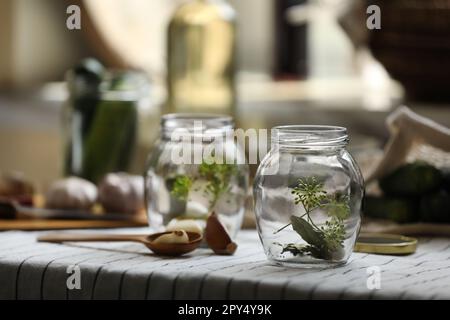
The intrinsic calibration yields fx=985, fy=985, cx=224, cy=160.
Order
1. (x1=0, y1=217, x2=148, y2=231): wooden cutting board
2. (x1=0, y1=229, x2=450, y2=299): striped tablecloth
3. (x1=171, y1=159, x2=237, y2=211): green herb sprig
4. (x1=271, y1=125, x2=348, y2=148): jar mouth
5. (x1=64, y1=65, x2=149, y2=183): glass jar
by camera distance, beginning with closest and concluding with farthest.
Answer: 1. (x1=0, y1=229, x2=450, y2=299): striped tablecloth
2. (x1=271, y1=125, x2=348, y2=148): jar mouth
3. (x1=171, y1=159, x2=237, y2=211): green herb sprig
4. (x1=0, y1=217, x2=148, y2=231): wooden cutting board
5. (x1=64, y1=65, x2=149, y2=183): glass jar

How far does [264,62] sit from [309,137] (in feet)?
4.77

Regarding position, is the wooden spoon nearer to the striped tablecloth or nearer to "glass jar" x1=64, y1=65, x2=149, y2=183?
the striped tablecloth

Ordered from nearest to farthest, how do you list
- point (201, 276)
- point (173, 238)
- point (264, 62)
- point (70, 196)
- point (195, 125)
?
point (201, 276), point (173, 238), point (195, 125), point (70, 196), point (264, 62)

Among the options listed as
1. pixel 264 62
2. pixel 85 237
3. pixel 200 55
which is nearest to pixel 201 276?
pixel 85 237

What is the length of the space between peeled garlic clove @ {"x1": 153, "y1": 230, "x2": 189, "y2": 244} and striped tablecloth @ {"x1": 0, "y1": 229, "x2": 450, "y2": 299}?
17 millimetres

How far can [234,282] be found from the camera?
0.80 metres

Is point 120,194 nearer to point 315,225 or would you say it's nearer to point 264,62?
point 315,225

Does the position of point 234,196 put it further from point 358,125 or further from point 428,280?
point 358,125

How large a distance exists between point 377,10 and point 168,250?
77 cm

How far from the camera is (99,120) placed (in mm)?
1273

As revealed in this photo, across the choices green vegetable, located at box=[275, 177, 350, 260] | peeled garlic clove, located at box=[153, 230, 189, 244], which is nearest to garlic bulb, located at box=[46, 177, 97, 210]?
peeled garlic clove, located at box=[153, 230, 189, 244]

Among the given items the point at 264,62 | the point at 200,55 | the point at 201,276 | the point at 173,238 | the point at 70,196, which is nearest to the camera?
the point at 201,276

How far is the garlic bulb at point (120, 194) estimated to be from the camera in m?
1.18

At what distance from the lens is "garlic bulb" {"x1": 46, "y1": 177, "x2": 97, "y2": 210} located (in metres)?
1.18
